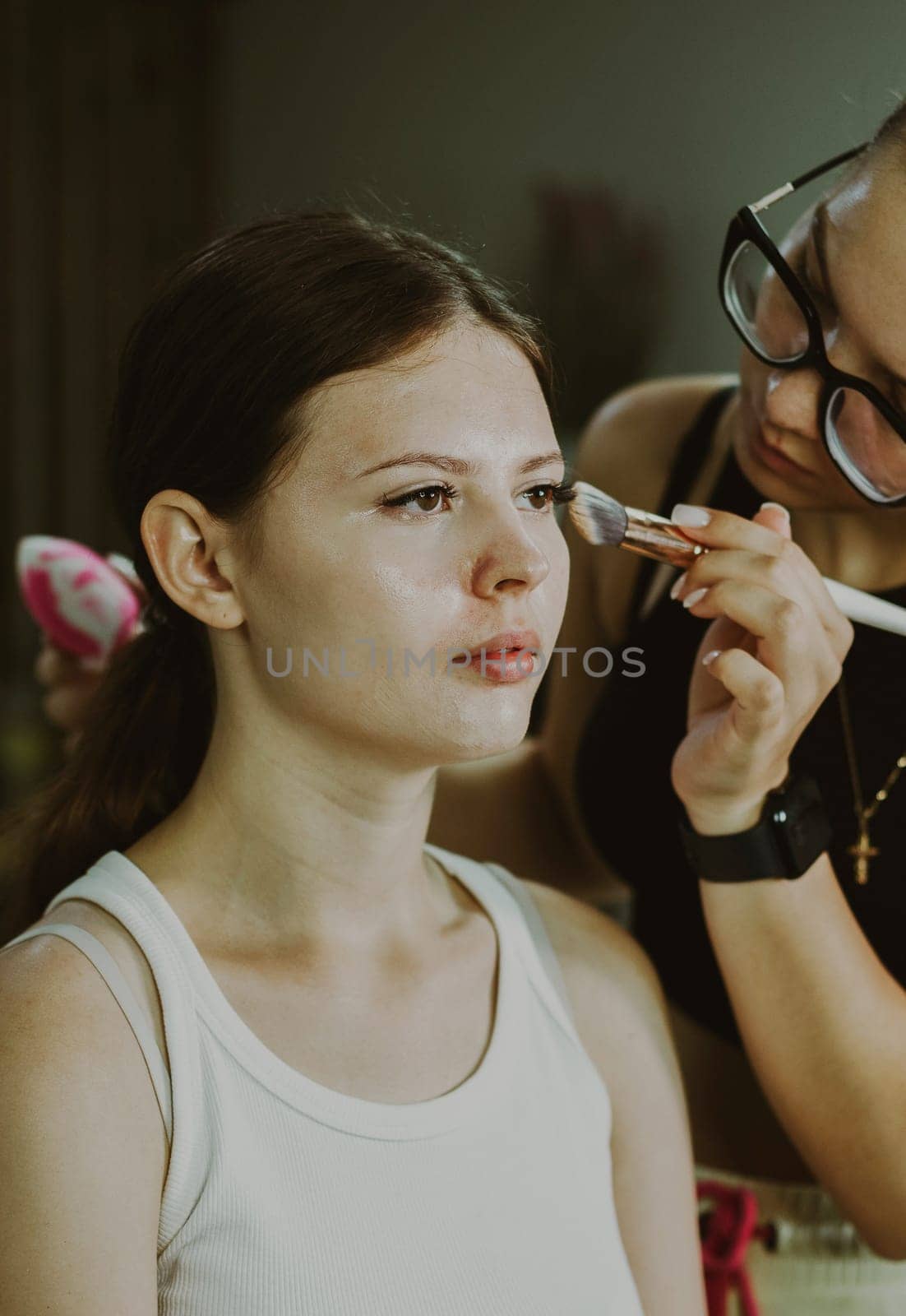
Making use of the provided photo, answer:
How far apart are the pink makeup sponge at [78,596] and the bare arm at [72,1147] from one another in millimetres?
467

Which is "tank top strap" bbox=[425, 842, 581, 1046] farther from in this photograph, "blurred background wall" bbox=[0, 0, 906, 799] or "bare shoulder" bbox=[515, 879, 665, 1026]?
"blurred background wall" bbox=[0, 0, 906, 799]

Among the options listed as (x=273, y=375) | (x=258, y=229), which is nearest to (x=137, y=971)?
(x=273, y=375)

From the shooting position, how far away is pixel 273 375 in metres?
0.86

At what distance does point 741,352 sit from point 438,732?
426mm

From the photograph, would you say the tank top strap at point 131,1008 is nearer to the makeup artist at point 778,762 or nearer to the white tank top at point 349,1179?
the white tank top at point 349,1179

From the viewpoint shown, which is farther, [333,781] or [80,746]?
[80,746]

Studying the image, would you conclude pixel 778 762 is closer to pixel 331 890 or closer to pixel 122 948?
pixel 331 890

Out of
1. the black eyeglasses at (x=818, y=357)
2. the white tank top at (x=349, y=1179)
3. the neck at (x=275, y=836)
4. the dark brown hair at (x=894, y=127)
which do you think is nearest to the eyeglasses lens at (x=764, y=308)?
the black eyeglasses at (x=818, y=357)

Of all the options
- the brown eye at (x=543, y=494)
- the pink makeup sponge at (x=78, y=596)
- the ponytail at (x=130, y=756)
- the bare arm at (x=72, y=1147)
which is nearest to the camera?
the bare arm at (x=72, y=1147)

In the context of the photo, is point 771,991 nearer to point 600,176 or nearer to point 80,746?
point 80,746

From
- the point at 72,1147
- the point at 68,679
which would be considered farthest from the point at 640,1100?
the point at 68,679

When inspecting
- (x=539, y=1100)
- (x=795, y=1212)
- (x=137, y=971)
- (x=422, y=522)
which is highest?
(x=422, y=522)

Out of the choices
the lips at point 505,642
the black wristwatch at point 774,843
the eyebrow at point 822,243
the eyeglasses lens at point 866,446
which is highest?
the eyebrow at point 822,243

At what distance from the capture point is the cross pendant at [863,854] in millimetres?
1088
